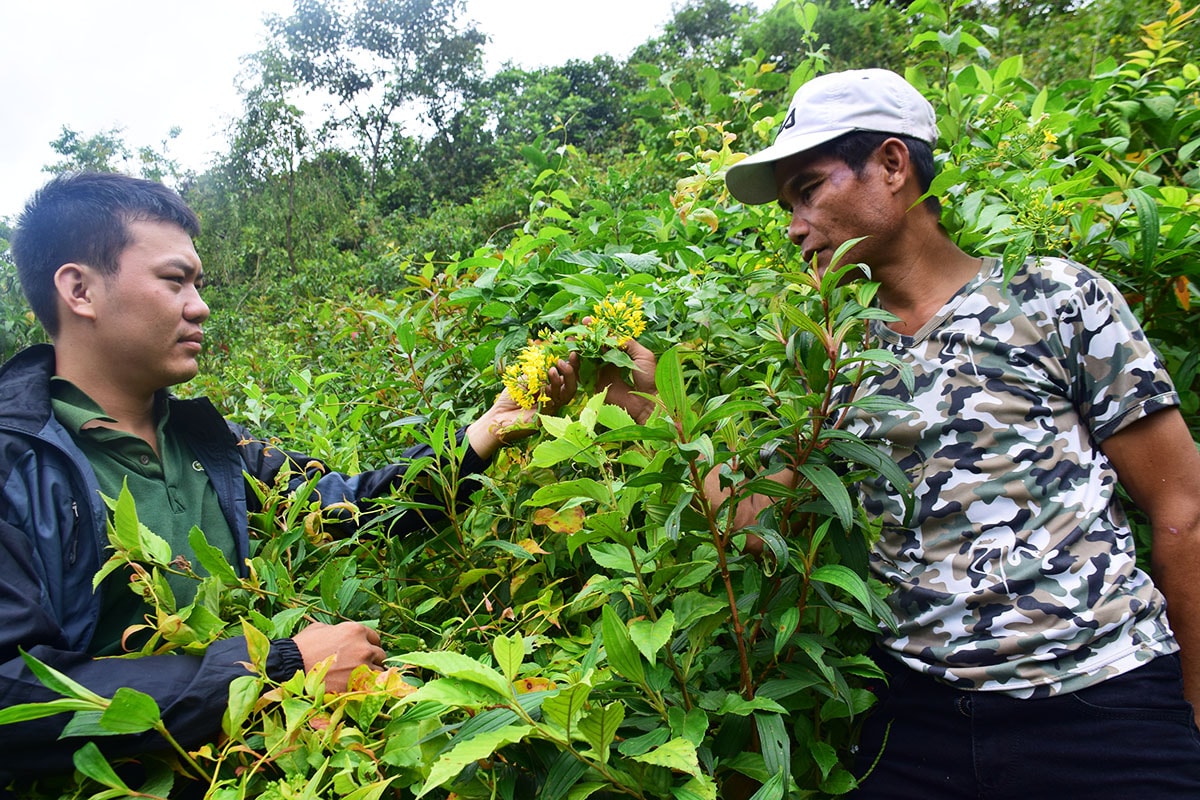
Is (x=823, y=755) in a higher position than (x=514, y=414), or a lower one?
lower

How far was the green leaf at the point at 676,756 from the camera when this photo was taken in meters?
0.85

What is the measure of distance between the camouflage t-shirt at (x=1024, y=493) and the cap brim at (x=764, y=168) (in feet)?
1.13

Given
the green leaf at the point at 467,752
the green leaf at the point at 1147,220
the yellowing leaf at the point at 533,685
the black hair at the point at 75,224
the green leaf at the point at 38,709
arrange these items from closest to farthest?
the green leaf at the point at 467,752 → the green leaf at the point at 38,709 → the yellowing leaf at the point at 533,685 → the green leaf at the point at 1147,220 → the black hair at the point at 75,224

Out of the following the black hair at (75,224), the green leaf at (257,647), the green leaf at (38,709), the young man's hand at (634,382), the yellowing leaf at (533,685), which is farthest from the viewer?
the black hair at (75,224)

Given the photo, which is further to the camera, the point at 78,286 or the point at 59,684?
the point at 78,286

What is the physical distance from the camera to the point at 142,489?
1422 millimetres

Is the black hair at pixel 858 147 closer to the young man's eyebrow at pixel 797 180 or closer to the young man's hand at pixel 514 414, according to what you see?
the young man's eyebrow at pixel 797 180

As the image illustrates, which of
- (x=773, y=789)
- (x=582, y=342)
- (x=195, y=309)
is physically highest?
(x=195, y=309)

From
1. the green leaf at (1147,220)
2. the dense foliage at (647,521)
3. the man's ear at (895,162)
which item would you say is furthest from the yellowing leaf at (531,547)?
the green leaf at (1147,220)

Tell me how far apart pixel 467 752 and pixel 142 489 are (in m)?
0.93

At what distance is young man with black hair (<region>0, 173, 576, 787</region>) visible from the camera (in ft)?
3.59

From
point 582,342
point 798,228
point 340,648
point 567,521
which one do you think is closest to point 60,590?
point 340,648

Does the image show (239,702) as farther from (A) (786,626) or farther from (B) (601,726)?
(A) (786,626)

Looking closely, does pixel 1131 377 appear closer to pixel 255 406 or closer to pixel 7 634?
pixel 7 634
